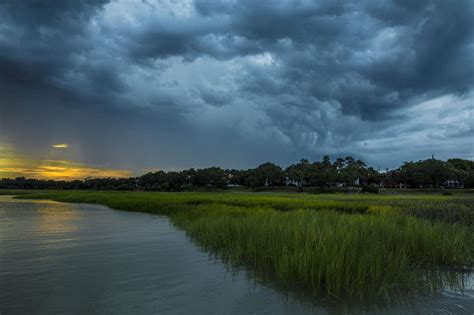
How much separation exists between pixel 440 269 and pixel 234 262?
705 cm

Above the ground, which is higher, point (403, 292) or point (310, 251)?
point (310, 251)

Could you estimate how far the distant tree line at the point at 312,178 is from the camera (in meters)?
112

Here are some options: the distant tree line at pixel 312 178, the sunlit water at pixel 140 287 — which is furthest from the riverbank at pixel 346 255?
the distant tree line at pixel 312 178

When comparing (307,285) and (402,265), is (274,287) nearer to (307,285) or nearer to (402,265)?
(307,285)

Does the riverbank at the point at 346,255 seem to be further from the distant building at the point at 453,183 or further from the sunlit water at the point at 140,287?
the distant building at the point at 453,183

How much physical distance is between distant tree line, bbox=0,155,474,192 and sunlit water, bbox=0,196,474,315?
329 feet

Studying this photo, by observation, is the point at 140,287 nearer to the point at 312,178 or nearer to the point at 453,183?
the point at 312,178

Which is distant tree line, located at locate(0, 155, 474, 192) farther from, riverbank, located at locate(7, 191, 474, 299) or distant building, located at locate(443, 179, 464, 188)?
riverbank, located at locate(7, 191, 474, 299)

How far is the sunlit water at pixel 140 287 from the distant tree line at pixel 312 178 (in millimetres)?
100267

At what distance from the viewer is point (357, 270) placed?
328 inches

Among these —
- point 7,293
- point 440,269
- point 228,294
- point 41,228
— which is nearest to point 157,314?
point 228,294

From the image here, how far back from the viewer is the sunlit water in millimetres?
7695

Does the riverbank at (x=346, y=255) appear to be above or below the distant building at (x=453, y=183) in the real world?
below

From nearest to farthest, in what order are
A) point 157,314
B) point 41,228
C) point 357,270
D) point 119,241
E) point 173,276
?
point 157,314, point 357,270, point 173,276, point 119,241, point 41,228
